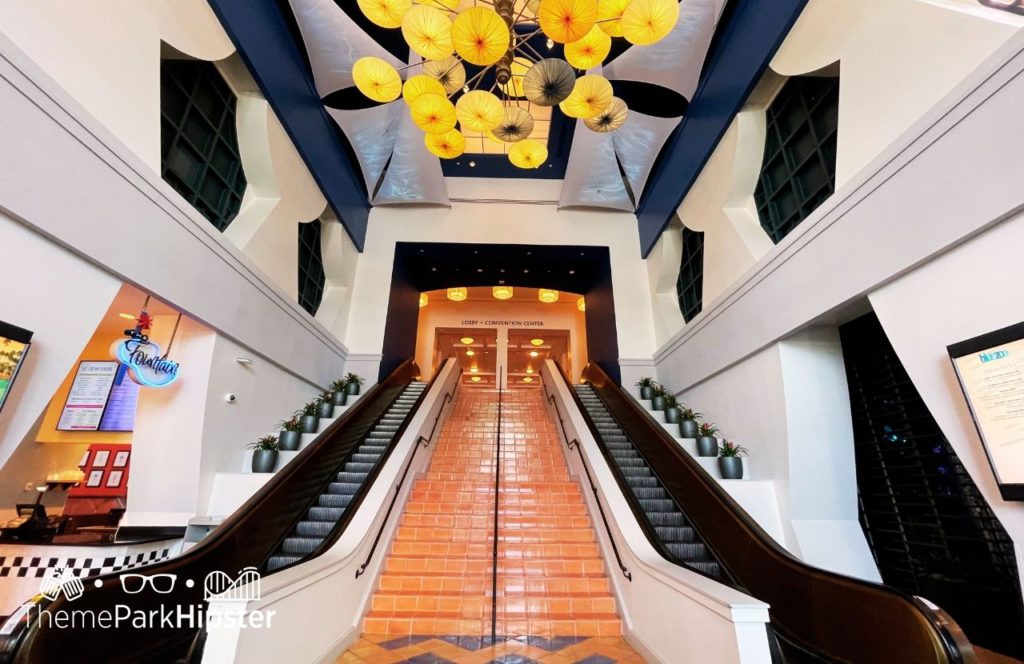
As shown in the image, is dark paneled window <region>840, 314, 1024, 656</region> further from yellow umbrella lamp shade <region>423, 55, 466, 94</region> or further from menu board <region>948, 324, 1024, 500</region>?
yellow umbrella lamp shade <region>423, 55, 466, 94</region>

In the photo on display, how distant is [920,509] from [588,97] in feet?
15.4

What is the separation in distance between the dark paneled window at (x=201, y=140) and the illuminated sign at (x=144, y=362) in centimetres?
172

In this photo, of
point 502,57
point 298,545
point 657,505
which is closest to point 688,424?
point 657,505

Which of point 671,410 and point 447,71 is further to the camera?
point 671,410

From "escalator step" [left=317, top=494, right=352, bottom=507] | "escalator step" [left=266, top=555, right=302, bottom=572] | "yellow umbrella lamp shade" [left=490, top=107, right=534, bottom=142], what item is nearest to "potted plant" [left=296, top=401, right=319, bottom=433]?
"escalator step" [left=317, top=494, right=352, bottom=507]

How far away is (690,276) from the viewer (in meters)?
8.09

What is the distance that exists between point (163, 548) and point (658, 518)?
15.9 ft

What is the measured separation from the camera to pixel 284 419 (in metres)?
6.28

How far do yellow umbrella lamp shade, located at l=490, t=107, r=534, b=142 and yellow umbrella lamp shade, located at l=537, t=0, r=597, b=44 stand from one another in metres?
1.41

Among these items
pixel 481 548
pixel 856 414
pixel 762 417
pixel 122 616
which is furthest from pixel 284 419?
pixel 856 414

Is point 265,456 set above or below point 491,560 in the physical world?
above

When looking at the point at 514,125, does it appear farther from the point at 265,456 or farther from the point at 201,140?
the point at 265,456

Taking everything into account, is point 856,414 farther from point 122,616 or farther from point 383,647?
point 122,616

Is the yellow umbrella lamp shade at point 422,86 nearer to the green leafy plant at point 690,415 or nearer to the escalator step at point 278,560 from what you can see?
the escalator step at point 278,560
